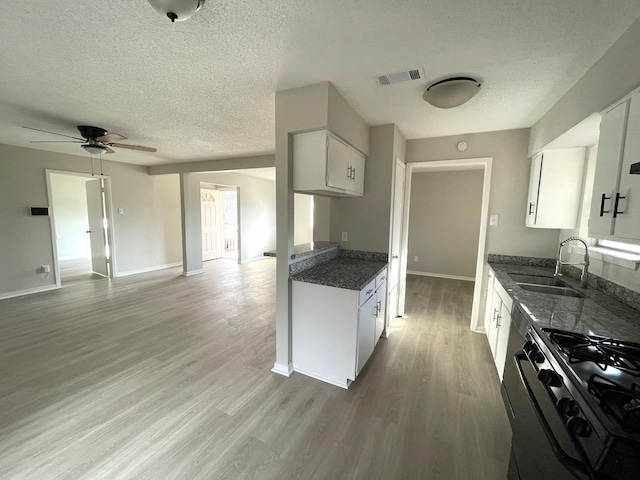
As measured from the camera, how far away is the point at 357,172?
2768mm

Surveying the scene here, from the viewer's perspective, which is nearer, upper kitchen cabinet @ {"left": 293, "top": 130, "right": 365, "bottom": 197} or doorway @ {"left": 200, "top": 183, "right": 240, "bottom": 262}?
upper kitchen cabinet @ {"left": 293, "top": 130, "right": 365, "bottom": 197}

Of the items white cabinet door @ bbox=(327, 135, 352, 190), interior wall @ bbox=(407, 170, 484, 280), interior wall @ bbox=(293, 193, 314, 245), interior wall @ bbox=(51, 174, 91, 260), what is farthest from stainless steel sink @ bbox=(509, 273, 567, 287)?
interior wall @ bbox=(51, 174, 91, 260)

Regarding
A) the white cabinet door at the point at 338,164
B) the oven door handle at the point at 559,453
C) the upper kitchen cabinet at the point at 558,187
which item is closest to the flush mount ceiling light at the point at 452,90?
the white cabinet door at the point at 338,164

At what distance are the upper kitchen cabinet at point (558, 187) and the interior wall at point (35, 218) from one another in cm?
717

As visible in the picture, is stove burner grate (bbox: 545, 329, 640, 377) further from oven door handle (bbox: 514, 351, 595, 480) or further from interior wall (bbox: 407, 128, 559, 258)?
interior wall (bbox: 407, 128, 559, 258)

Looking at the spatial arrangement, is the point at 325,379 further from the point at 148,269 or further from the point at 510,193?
the point at 148,269

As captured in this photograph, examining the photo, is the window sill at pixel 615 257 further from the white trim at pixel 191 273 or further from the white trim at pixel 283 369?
the white trim at pixel 191 273

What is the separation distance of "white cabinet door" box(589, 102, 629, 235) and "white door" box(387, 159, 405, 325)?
5.48ft

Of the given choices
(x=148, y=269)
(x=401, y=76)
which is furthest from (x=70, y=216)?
(x=401, y=76)

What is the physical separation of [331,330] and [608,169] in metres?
2.06

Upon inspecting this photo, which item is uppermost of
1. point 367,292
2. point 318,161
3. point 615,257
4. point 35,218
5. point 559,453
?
point 318,161

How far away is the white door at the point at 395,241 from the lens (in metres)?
3.11

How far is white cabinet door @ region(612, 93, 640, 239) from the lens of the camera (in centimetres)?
125

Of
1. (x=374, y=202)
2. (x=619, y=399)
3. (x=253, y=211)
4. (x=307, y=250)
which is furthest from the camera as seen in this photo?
(x=253, y=211)
